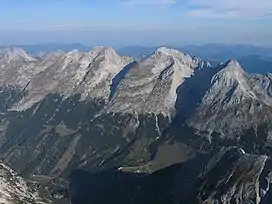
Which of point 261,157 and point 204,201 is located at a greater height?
point 261,157

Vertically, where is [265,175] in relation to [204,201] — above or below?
above

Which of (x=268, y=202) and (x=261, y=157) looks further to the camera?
(x=261, y=157)

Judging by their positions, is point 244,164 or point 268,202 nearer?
→ point 268,202

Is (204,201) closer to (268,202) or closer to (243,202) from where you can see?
(243,202)

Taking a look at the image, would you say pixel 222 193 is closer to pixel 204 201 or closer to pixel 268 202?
pixel 204 201

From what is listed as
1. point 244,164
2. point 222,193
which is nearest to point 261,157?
point 244,164

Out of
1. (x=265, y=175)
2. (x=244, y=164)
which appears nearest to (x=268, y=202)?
(x=265, y=175)

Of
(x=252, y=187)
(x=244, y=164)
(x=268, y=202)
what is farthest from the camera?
(x=244, y=164)

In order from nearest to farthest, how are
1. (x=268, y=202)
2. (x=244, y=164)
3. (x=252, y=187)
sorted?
1. (x=268, y=202)
2. (x=252, y=187)
3. (x=244, y=164)
